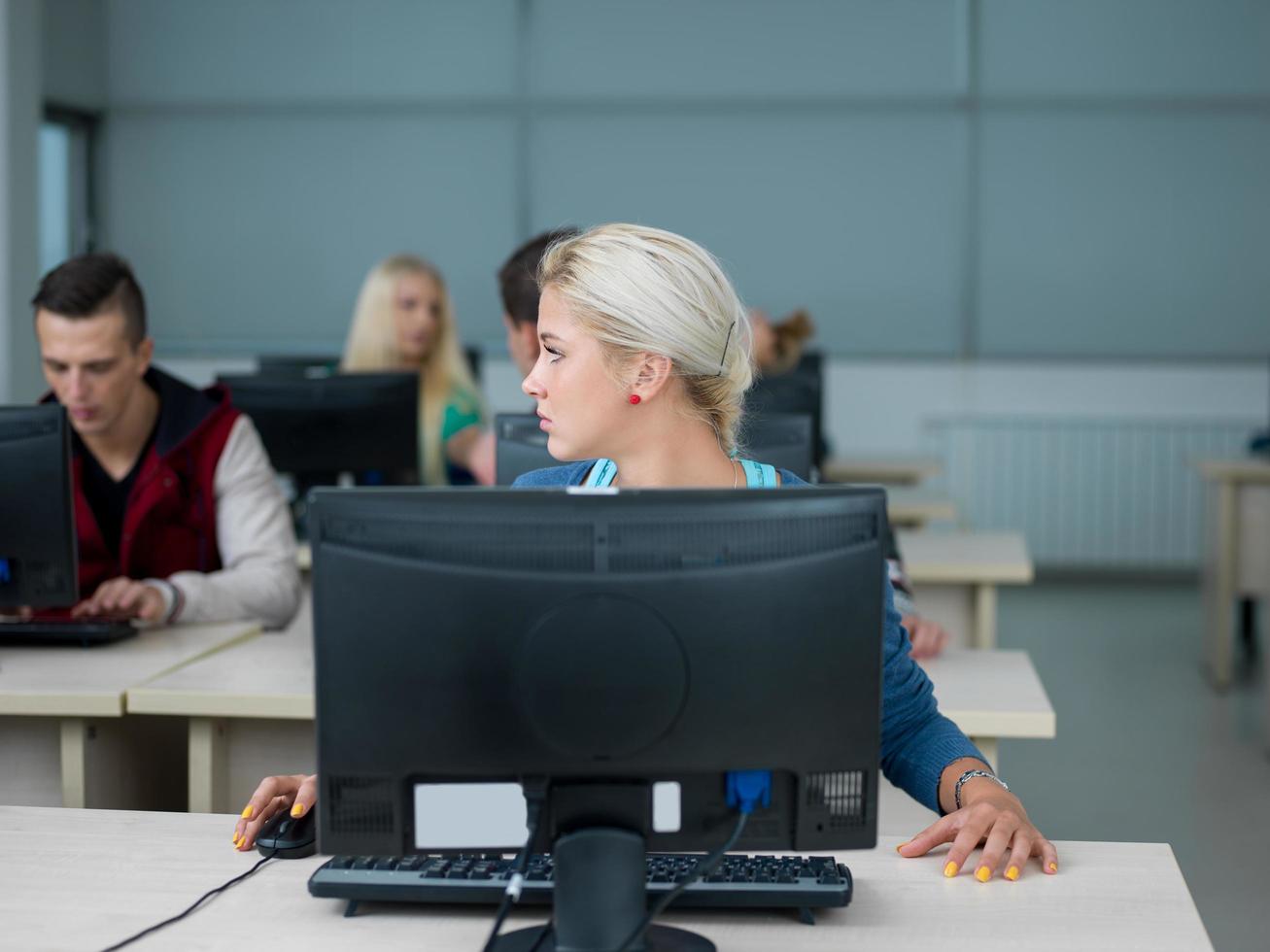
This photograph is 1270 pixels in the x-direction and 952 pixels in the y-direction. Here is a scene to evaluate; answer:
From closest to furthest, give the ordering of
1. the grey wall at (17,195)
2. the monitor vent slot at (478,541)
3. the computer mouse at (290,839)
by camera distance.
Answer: the monitor vent slot at (478,541) < the computer mouse at (290,839) < the grey wall at (17,195)

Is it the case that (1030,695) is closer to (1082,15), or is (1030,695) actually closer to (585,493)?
(585,493)

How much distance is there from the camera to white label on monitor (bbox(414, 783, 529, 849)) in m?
1.11

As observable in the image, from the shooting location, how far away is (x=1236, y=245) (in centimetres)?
659

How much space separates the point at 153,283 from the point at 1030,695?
18.8 feet

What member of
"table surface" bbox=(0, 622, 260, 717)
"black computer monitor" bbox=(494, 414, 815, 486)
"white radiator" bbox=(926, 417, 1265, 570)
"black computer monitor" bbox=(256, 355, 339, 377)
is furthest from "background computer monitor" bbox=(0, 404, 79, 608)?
"white radiator" bbox=(926, 417, 1265, 570)

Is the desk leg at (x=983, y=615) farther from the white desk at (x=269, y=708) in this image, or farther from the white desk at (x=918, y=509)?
the white desk at (x=269, y=708)

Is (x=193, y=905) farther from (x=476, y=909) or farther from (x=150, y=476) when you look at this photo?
(x=150, y=476)

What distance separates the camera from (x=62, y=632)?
2428 mm

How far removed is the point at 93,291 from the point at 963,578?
188 centimetres

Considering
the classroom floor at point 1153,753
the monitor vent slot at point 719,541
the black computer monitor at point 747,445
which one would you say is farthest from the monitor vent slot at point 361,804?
the classroom floor at point 1153,753

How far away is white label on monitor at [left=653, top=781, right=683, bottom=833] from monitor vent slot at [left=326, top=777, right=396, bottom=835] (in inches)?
7.7

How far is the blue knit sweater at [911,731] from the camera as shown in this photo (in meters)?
1.48

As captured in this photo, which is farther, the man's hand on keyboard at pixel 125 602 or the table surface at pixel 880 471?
the table surface at pixel 880 471

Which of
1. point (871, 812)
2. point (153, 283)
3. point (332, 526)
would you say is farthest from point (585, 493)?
point (153, 283)
